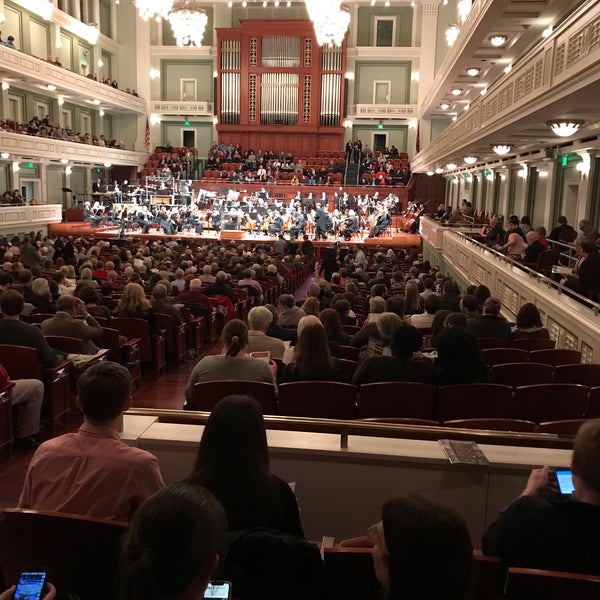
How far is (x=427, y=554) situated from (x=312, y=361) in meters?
2.87

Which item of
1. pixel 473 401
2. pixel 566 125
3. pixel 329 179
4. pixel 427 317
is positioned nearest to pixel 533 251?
pixel 566 125

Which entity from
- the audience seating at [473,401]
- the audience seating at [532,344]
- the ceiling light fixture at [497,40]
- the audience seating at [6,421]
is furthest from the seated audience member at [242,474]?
the ceiling light fixture at [497,40]

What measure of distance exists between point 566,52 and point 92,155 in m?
21.2

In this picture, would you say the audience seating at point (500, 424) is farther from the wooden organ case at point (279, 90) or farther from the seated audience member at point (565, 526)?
the wooden organ case at point (279, 90)

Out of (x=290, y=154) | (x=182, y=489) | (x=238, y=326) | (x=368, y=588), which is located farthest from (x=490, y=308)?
(x=290, y=154)

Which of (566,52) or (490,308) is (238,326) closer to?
(490,308)

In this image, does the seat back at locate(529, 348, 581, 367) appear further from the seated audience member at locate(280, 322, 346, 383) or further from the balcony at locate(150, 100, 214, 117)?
the balcony at locate(150, 100, 214, 117)

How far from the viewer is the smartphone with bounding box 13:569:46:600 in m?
1.63

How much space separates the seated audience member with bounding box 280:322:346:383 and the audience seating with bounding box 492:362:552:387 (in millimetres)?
1188

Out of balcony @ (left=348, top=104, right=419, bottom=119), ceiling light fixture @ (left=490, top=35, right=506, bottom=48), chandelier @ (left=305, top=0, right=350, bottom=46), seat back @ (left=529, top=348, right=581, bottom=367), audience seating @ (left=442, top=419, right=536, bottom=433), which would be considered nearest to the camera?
audience seating @ (left=442, top=419, right=536, bottom=433)

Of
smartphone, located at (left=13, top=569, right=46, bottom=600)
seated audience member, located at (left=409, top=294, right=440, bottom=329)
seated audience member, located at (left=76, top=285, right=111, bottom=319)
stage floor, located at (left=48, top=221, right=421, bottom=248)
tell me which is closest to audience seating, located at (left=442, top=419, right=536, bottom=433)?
smartphone, located at (left=13, top=569, right=46, bottom=600)

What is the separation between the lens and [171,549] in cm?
140

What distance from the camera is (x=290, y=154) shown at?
28922mm

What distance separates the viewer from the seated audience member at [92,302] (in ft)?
22.0
